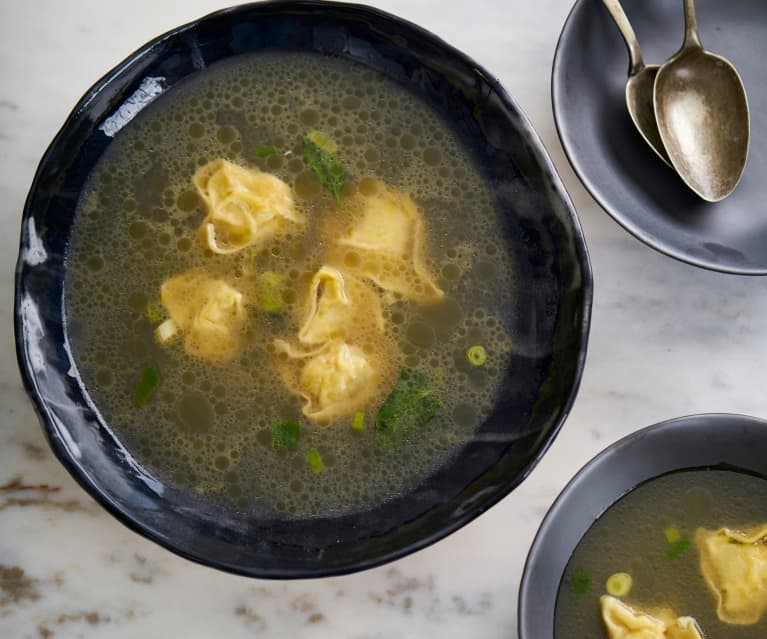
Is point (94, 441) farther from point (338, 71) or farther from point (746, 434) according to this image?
point (746, 434)

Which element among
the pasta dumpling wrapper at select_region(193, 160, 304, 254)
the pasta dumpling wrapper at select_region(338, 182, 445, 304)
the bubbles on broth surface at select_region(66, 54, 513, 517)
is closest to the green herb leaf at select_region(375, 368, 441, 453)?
the bubbles on broth surface at select_region(66, 54, 513, 517)

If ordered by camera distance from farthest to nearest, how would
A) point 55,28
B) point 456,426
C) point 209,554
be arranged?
1. point 55,28
2. point 456,426
3. point 209,554

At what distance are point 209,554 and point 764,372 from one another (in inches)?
65.8

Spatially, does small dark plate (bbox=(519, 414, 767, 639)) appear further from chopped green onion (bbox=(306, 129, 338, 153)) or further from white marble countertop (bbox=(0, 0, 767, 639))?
chopped green onion (bbox=(306, 129, 338, 153))

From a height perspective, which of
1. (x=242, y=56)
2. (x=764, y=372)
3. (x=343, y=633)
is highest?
(x=242, y=56)

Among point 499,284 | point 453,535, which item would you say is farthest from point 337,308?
point 453,535

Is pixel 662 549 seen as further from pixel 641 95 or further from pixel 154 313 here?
pixel 154 313

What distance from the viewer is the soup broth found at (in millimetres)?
2486

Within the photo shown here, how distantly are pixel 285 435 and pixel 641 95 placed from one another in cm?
142

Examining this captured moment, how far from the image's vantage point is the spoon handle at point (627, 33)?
2.55m

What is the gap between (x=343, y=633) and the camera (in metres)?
2.54

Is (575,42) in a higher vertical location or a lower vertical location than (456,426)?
higher

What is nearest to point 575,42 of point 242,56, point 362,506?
point 242,56

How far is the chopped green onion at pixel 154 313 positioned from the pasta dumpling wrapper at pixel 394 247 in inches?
20.4
